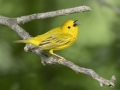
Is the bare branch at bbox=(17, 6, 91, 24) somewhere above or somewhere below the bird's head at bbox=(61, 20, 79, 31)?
below

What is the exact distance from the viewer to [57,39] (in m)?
2.93

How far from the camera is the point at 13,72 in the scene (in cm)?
416

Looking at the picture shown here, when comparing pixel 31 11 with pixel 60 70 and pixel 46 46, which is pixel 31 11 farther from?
pixel 46 46

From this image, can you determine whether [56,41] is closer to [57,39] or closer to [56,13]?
[57,39]

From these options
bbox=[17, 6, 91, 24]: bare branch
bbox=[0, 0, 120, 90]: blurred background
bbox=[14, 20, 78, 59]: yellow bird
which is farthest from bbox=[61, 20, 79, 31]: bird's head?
bbox=[0, 0, 120, 90]: blurred background

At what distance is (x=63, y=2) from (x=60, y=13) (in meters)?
1.78

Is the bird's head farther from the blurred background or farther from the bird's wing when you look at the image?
the blurred background

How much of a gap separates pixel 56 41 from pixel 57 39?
3 centimetres

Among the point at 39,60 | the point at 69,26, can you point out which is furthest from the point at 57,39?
the point at 39,60

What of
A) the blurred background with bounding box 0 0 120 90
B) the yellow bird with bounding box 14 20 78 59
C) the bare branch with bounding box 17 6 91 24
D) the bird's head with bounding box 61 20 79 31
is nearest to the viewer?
the bare branch with bounding box 17 6 91 24

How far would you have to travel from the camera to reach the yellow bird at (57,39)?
282cm

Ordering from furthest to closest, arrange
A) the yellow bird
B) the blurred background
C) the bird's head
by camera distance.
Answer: the blurred background → the bird's head → the yellow bird

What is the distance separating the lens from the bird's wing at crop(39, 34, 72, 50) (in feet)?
9.29

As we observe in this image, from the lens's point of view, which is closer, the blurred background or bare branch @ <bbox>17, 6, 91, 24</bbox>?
bare branch @ <bbox>17, 6, 91, 24</bbox>
